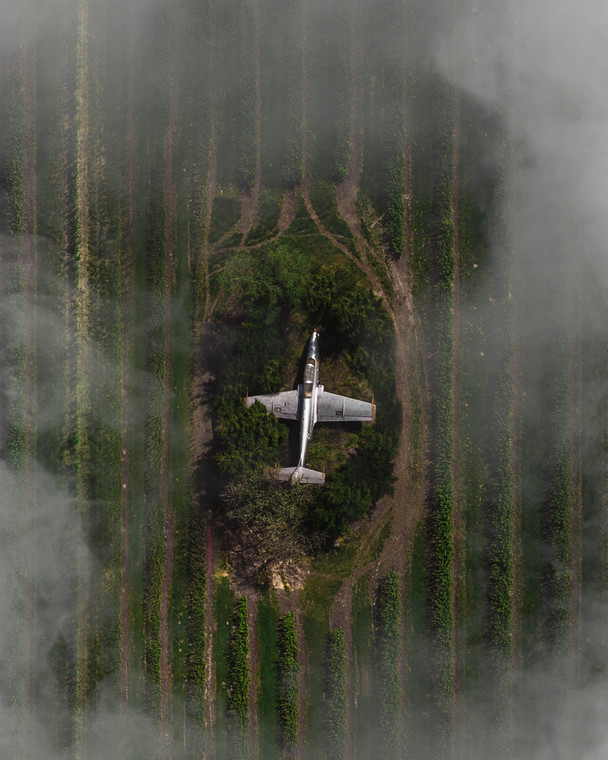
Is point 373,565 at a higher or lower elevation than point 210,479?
lower

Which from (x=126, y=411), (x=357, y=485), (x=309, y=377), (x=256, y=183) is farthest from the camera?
(x=256, y=183)

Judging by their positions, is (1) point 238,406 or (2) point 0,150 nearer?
(1) point 238,406

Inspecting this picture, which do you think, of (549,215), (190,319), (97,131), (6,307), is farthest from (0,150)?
(549,215)

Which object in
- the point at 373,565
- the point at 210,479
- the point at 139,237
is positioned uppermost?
the point at 139,237

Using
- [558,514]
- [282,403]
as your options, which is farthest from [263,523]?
[558,514]

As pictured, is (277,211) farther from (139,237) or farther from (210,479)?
(210,479)

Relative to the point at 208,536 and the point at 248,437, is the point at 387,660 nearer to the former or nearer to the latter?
the point at 208,536

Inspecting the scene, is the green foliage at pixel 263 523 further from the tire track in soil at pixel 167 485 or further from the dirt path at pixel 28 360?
the dirt path at pixel 28 360
